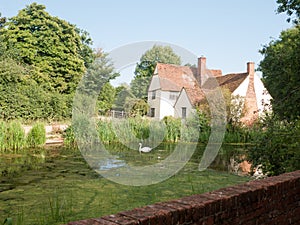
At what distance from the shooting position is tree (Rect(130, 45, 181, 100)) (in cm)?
641

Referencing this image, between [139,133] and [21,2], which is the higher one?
[21,2]

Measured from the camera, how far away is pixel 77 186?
5828 mm

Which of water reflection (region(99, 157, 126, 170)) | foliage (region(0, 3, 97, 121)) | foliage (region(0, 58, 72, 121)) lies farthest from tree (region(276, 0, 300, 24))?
foliage (region(0, 3, 97, 121))

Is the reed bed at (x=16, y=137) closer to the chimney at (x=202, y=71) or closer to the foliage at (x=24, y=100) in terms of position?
the foliage at (x=24, y=100)

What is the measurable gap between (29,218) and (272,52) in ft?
19.0

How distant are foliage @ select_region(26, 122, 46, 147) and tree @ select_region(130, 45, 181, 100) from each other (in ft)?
17.7

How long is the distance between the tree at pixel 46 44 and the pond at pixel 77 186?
44.7ft

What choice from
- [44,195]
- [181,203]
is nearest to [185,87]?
[44,195]

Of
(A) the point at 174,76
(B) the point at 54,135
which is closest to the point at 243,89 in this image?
(B) the point at 54,135

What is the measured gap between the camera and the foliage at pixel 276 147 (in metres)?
5.56

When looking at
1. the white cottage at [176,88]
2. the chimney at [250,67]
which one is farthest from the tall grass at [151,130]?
the chimney at [250,67]

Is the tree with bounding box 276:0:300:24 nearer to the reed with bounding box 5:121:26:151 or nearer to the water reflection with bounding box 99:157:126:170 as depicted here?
the water reflection with bounding box 99:157:126:170

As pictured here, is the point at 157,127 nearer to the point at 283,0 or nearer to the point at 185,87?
the point at 185,87

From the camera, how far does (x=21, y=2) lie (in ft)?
78.9
